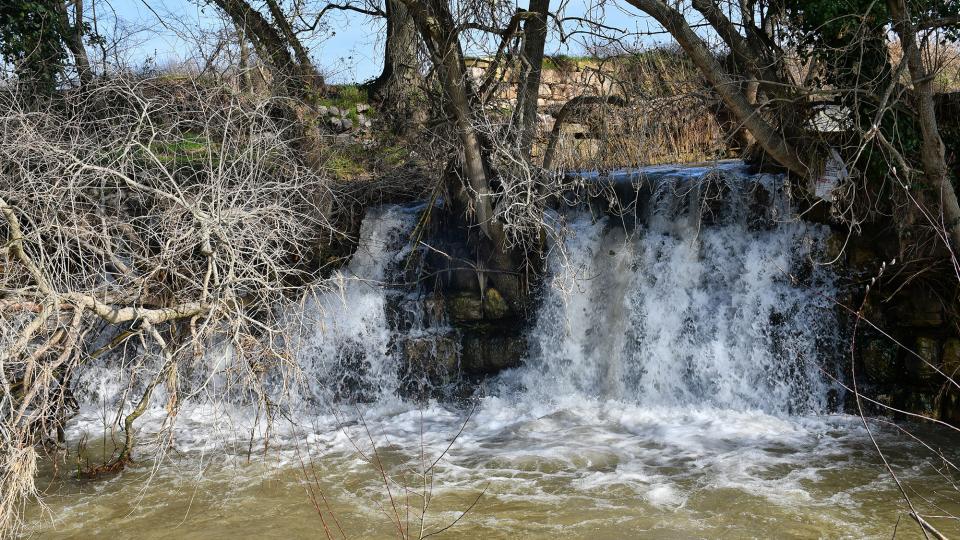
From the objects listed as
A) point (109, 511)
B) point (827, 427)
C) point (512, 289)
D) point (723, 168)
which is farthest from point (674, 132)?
point (109, 511)

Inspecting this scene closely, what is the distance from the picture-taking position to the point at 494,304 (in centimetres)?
942

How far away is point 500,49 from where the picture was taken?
28.1 ft

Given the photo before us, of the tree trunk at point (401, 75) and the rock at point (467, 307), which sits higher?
the tree trunk at point (401, 75)

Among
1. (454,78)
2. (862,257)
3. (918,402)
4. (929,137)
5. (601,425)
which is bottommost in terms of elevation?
(601,425)

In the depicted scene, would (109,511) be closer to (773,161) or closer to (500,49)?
(500,49)

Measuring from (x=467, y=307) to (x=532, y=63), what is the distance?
109 inches

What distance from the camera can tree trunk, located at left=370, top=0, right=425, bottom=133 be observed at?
1107 centimetres

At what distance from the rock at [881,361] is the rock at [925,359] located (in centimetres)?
20

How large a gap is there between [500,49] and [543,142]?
123cm

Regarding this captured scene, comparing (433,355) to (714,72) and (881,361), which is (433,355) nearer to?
(714,72)

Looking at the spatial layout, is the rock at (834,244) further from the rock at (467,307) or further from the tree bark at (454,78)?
the rock at (467,307)

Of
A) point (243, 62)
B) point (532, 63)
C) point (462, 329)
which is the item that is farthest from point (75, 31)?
point (462, 329)

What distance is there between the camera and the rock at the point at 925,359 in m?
7.47

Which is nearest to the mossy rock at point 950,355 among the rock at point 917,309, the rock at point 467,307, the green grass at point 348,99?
the rock at point 917,309
